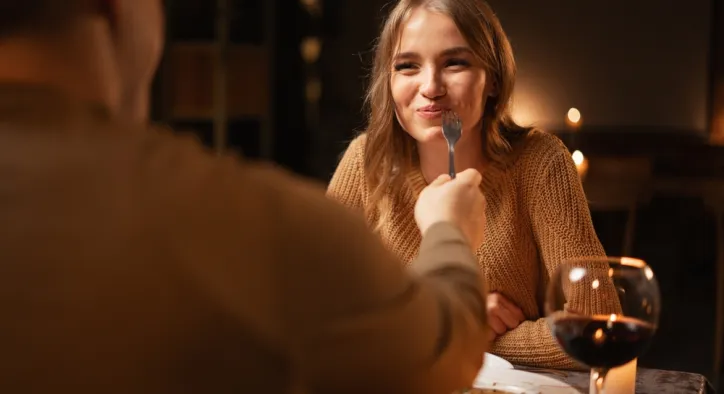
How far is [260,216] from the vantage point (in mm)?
628

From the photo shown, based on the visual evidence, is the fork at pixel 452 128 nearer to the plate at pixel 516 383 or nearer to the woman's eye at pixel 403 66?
the woman's eye at pixel 403 66

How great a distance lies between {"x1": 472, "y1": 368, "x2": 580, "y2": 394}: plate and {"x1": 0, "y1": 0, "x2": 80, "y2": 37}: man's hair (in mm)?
703

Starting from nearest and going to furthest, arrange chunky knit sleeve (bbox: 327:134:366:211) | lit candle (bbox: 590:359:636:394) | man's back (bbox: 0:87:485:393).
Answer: man's back (bbox: 0:87:485:393)
lit candle (bbox: 590:359:636:394)
chunky knit sleeve (bbox: 327:134:366:211)

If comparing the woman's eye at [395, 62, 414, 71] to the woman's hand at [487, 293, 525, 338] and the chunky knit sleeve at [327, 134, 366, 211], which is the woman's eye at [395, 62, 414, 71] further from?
the woman's hand at [487, 293, 525, 338]

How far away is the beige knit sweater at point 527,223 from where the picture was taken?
1777mm

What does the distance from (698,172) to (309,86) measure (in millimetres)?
2447

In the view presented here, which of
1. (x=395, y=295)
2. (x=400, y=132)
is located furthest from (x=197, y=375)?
(x=400, y=132)

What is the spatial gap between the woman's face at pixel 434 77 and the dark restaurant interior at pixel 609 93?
309cm

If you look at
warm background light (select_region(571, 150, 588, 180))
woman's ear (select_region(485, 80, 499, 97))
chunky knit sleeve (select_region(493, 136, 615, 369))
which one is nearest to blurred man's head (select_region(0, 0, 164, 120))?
chunky knit sleeve (select_region(493, 136, 615, 369))

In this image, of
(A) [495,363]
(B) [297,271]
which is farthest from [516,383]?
(B) [297,271]

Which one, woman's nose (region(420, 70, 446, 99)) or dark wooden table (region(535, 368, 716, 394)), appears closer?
dark wooden table (region(535, 368, 716, 394))

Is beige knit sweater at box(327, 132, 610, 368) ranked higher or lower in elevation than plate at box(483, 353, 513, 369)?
higher

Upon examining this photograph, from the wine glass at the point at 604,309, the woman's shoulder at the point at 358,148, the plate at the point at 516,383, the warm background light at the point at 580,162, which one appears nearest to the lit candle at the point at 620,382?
the plate at the point at 516,383

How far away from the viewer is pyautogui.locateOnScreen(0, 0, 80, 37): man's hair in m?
0.63
